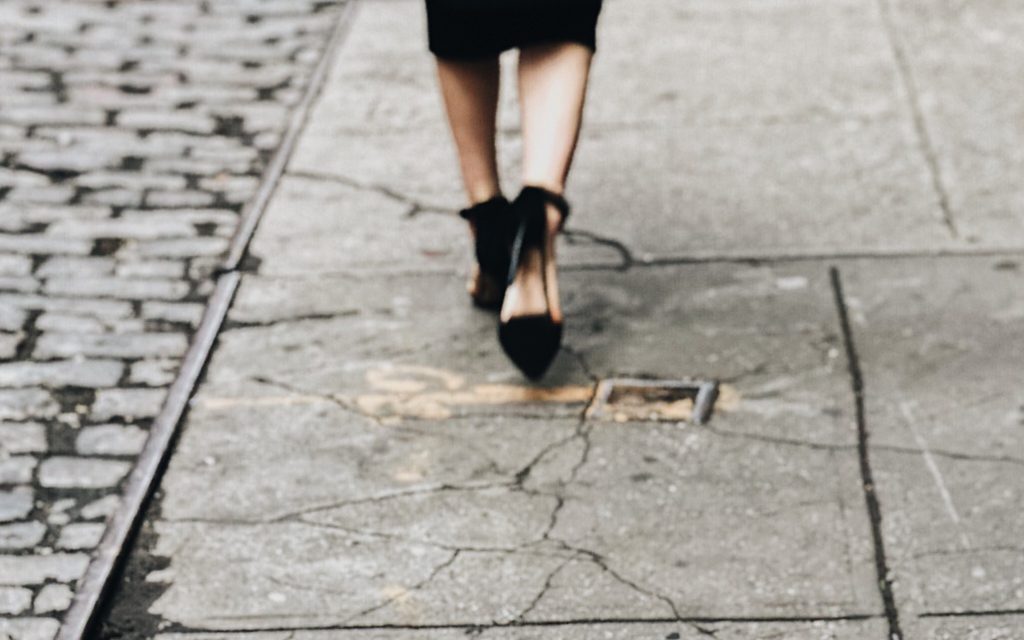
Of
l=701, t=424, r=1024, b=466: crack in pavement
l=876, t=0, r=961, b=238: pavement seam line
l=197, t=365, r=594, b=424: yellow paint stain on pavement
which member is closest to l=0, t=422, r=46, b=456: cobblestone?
l=197, t=365, r=594, b=424: yellow paint stain on pavement

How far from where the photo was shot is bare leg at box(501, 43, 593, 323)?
3584 millimetres

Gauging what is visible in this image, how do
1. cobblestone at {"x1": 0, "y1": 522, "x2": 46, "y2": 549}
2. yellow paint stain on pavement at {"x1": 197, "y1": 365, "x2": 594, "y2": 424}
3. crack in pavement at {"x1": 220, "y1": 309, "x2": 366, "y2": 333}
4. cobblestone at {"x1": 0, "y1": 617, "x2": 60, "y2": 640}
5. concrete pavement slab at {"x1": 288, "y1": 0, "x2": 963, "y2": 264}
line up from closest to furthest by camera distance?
cobblestone at {"x1": 0, "y1": 617, "x2": 60, "y2": 640} → cobblestone at {"x1": 0, "y1": 522, "x2": 46, "y2": 549} → yellow paint stain on pavement at {"x1": 197, "y1": 365, "x2": 594, "y2": 424} → crack in pavement at {"x1": 220, "y1": 309, "x2": 366, "y2": 333} → concrete pavement slab at {"x1": 288, "y1": 0, "x2": 963, "y2": 264}

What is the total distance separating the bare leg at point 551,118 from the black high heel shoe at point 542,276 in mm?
12

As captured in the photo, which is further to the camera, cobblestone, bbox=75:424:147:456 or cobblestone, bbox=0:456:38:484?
cobblestone, bbox=75:424:147:456

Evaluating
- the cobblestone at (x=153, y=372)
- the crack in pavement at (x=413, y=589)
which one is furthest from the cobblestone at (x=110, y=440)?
the crack in pavement at (x=413, y=589)

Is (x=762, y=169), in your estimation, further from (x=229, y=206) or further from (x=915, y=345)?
(x=229, y=206)

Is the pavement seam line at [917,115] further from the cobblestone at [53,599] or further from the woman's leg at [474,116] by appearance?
the cobblestone at [53,599]

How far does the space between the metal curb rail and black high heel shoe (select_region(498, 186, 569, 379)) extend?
0.78 m

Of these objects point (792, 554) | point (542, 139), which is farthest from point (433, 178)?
point (792, 554)

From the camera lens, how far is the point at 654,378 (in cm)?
372

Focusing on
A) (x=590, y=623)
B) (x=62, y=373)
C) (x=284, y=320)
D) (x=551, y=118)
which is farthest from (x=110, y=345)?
(x=590, y=623)

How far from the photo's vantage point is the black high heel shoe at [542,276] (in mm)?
3541

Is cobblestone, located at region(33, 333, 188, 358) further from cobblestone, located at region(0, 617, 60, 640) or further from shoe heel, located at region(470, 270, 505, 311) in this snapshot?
cobblestone, located at region(0, 617, 60, 640)

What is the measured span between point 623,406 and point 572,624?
0.81 metres
